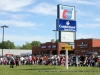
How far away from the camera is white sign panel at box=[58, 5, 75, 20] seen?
1204 inches

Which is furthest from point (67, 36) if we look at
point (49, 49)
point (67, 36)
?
point (49, 49)

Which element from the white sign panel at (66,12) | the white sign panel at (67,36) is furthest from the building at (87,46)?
the white sign panel at (66,12)

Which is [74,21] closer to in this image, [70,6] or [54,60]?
[70,6]

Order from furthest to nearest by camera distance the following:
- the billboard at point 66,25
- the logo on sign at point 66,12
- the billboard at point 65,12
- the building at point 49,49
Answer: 1. the building at point 49,49
2. the logo on sign at point 66,12
3. the billboard at point 65,12
4. the billboard at point 66,25

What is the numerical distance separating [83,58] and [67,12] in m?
11.1

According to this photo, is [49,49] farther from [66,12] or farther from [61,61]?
[66,12]

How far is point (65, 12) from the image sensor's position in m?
30.9

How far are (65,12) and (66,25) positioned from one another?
1.52 m

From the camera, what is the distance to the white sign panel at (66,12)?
30578 mm

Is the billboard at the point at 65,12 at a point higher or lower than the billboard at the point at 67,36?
higher

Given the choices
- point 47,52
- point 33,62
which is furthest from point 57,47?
point 33,62

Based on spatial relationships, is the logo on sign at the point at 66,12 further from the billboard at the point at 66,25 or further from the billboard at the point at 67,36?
the billboard at the point at 67,36

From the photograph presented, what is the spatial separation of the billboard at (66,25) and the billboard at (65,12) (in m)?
0.48

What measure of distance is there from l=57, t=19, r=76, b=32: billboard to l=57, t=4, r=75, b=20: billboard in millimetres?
485
